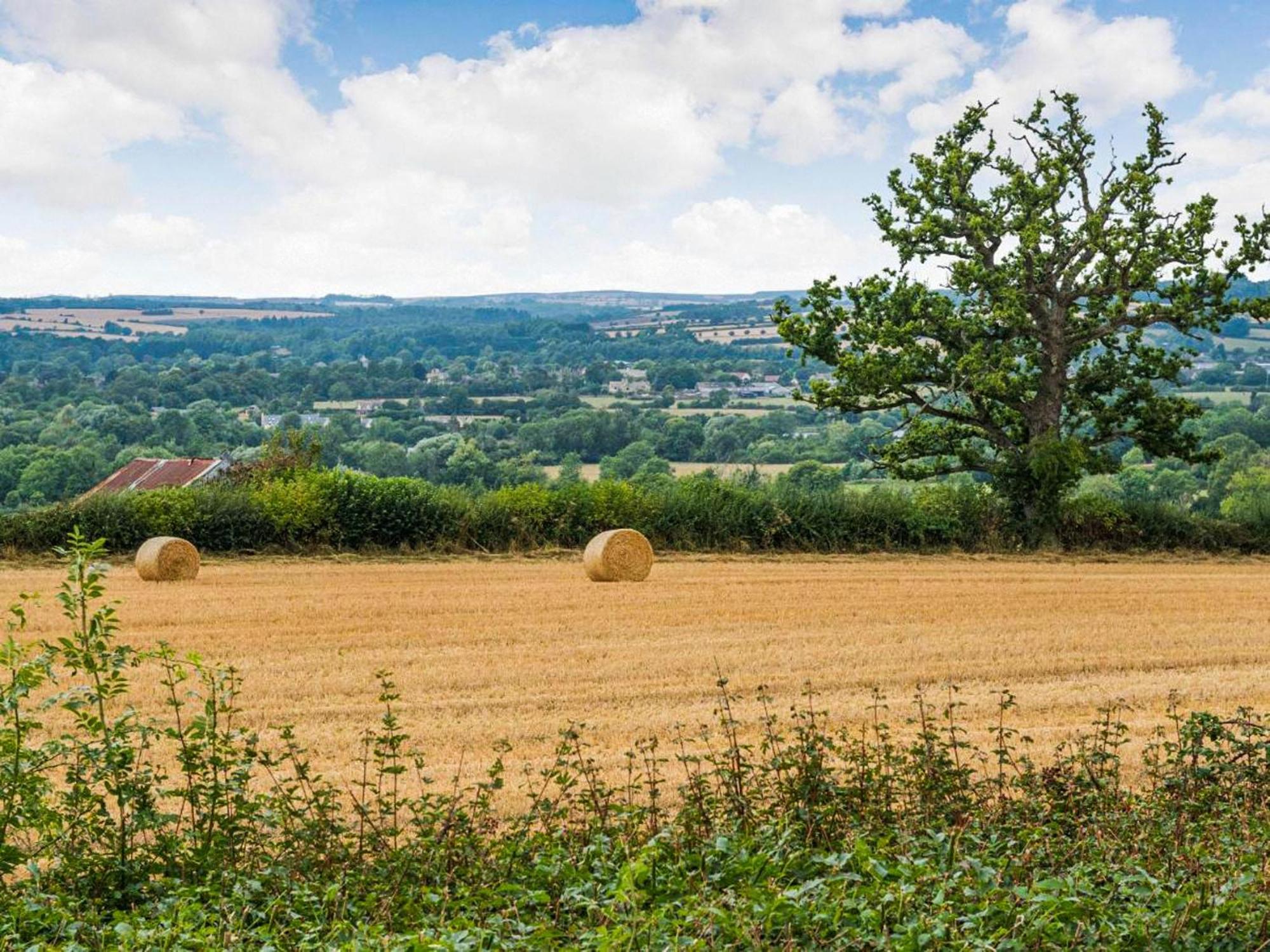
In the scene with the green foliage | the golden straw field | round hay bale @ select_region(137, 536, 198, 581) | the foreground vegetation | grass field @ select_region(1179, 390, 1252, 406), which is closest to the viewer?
the foreground vegetation

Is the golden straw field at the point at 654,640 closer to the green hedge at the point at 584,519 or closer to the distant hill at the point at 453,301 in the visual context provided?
the green hedge at the point at 584,519

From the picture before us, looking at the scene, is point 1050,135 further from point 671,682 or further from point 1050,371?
point 671,682

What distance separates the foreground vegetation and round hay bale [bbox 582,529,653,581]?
11.7 m

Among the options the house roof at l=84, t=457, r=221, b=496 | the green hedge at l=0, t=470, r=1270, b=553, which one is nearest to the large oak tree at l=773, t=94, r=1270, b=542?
the green hedge at l=0, t=470, r=1270, b=553

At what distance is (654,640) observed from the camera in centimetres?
1522

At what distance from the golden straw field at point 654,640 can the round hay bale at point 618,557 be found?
0.38 metres

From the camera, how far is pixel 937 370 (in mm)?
26469

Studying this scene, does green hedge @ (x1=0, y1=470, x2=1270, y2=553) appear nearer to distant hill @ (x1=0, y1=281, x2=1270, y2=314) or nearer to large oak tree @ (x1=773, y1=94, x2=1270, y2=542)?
large oak tree @ (x1=773, y1=94, x2=1270, y2=542)

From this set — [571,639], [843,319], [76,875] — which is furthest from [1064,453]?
[76,875]

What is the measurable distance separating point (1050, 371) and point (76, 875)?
2367cm

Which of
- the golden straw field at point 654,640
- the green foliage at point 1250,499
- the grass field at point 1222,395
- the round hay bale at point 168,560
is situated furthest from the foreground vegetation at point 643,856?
the grass field at point 1222,395

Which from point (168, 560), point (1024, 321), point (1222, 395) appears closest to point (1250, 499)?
point (1024, 321)

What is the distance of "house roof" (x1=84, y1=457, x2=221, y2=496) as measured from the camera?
24.3 metres

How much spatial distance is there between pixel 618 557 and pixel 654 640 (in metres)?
5.08
